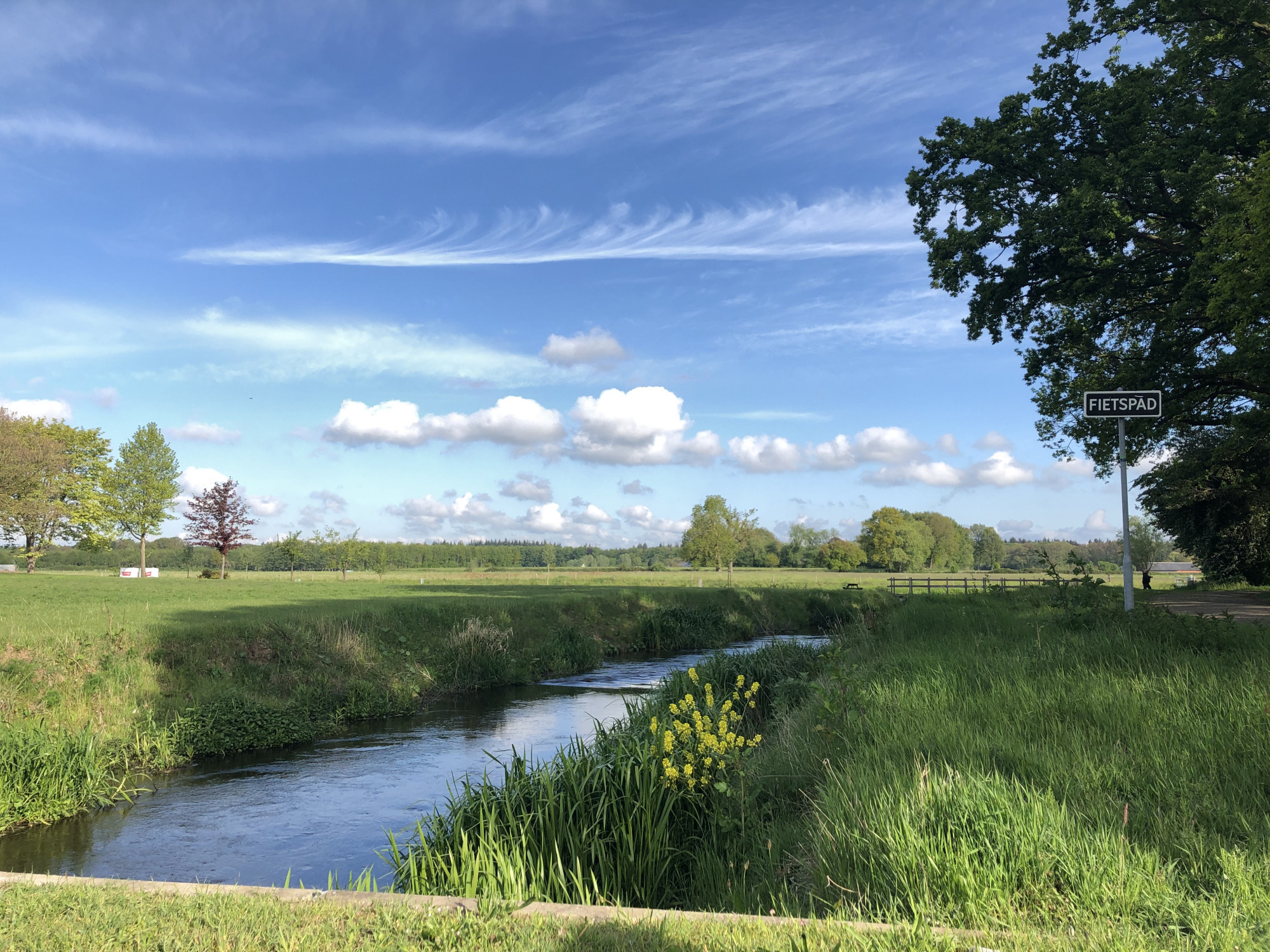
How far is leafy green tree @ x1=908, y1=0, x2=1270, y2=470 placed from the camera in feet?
58.3

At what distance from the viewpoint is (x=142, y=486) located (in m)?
58.5

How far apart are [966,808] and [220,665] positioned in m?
16.0

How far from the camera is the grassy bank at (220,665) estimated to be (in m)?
12.2

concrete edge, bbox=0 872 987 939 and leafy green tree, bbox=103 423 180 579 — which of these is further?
leafy green tree, bbox=103 423 180 579

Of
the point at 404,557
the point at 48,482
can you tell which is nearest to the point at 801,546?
the point at 404,557

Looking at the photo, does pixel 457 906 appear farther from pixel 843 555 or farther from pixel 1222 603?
pixel 843 555

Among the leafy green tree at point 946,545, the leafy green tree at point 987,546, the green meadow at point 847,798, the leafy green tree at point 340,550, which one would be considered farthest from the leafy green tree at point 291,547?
the leafy green tree at point 987,546

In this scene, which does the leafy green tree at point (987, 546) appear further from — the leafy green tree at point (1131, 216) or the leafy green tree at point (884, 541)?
the leafy green tree at point (1131, 216)

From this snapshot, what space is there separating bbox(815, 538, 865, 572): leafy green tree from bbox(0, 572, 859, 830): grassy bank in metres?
97.4

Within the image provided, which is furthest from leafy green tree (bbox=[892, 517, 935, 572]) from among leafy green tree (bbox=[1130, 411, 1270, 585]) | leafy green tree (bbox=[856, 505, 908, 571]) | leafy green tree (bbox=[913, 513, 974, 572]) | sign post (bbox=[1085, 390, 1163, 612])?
sign post (bbox=[1085, 390, 1163, 612])

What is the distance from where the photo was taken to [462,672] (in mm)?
20672

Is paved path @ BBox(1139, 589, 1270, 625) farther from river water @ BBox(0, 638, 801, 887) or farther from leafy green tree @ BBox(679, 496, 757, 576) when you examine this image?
leafy green tree @ BBox(679, 496, 757, 576)

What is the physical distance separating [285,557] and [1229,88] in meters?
61.5

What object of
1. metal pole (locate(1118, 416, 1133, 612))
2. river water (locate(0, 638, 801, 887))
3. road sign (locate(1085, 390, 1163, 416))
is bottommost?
river water (locate(0, 638, 801, 887))
